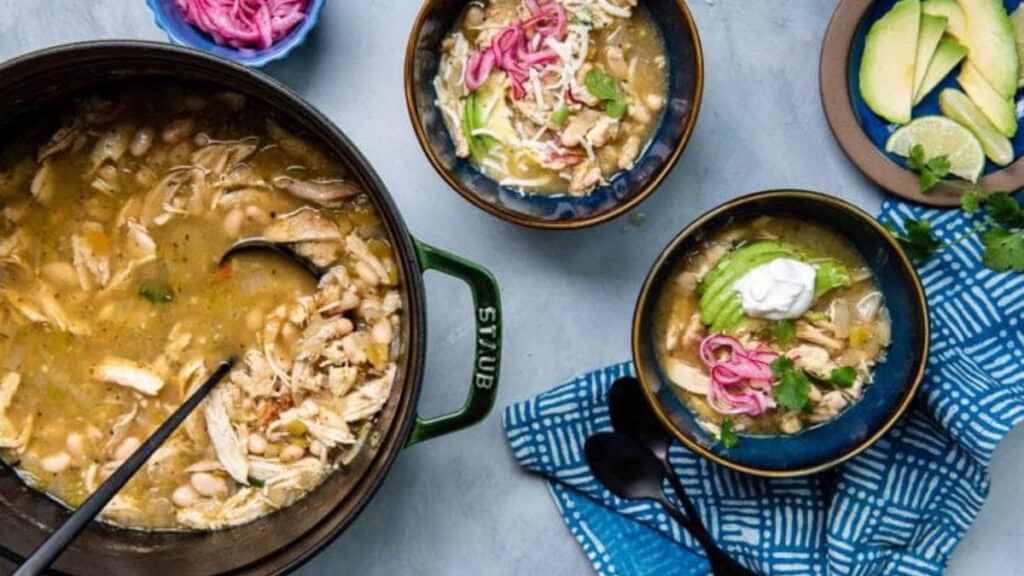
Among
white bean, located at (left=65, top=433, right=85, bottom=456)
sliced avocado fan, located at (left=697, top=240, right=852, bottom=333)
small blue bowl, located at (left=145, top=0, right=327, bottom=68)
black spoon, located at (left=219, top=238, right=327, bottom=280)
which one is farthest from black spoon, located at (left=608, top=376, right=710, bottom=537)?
white bean, located at (left=65, top=433, right=85, bottom=456)

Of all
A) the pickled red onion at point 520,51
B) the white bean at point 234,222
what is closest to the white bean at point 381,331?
the white bean at point 234,222

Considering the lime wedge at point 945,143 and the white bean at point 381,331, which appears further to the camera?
the lime wedge at point 945,143

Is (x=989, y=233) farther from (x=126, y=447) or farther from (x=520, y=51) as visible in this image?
(x=126, y=447)

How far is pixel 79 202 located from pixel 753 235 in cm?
147

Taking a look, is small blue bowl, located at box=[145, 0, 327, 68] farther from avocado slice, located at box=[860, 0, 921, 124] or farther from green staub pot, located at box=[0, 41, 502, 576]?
A: avocado slice, located at box=[860, 0, 921, 124]

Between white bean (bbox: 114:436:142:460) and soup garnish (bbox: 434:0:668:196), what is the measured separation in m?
0.95

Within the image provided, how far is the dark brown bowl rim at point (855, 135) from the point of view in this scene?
9.22 ft

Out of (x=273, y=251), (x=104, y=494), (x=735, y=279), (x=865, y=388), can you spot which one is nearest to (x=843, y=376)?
(x=865, y=388)

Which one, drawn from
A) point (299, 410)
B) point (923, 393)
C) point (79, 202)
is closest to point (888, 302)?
point (923, 393)

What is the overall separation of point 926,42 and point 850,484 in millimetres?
1023

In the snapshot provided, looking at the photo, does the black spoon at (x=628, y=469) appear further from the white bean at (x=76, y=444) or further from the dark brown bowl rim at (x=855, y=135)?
the white bean at (x=76, y=444)

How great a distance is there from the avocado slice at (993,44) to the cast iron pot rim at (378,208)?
1392 millimetres

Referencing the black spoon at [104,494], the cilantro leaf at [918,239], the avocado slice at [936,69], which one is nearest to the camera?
the black spoon at [104,494]

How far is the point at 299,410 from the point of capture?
266 cm
